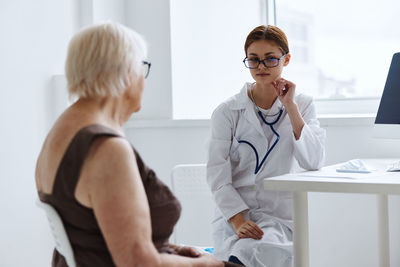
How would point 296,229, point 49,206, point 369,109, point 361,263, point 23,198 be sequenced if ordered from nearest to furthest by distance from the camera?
point 49,206 < point 296,229 < point 23,198 < point 361,263 < point 369,109

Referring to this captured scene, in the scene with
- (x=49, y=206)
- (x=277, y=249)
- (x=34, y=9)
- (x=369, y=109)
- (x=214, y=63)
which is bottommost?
(x=277, y=249)

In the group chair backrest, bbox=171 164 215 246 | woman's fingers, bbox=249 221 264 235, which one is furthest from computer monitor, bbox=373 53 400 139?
chair backrest, bbox=171 164 215 246

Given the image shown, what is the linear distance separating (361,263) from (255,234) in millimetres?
919

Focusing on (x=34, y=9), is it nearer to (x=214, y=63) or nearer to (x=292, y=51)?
(x=214, y=63)

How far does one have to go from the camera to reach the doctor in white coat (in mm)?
1944

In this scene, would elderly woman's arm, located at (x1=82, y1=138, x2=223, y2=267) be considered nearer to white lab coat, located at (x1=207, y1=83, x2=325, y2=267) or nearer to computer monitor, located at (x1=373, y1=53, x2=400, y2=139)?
white lab coat, located at (x1=207, y1=83, x2=325, y2=267)

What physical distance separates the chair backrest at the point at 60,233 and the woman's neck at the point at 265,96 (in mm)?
1085

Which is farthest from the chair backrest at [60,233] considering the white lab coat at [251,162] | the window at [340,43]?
the window at [340,43]

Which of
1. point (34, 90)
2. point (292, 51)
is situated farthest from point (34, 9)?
point (292, 51)

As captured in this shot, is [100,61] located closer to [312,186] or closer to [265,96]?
[312,186]

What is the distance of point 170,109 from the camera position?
2850 millimetres

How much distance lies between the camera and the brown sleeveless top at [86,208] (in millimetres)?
1101

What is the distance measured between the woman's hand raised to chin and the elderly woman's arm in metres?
1.00

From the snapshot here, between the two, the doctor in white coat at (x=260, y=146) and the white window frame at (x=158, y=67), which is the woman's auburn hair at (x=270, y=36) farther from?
the white window frame at (x=158, y=67)
